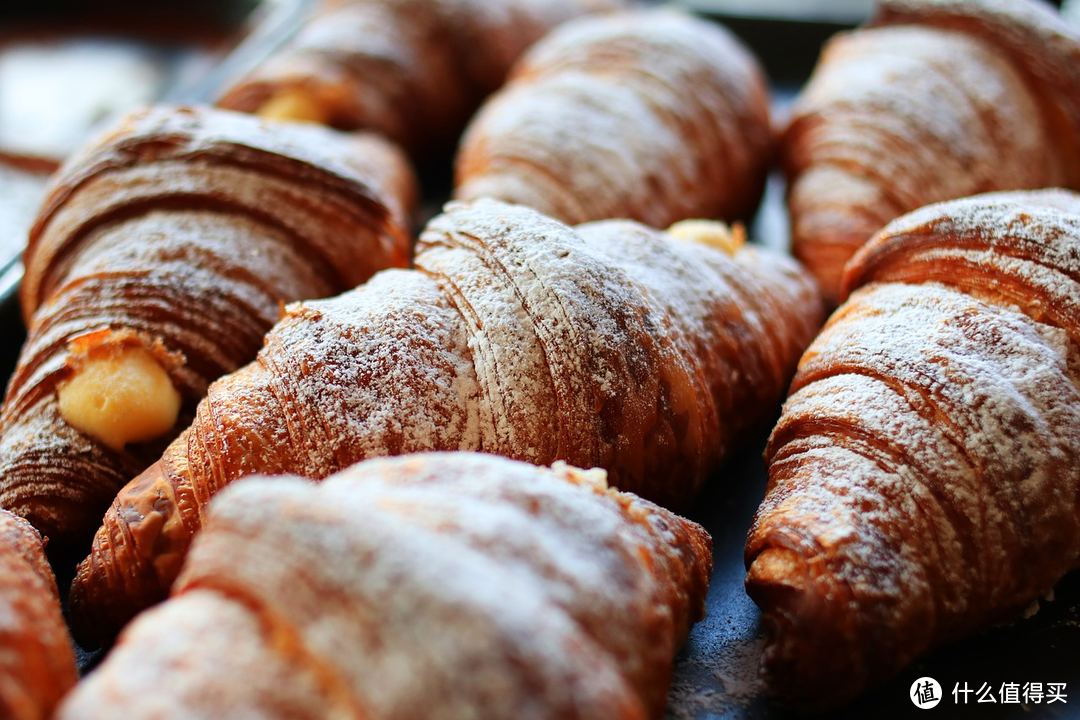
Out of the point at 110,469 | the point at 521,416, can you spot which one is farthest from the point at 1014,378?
the point at 110,469

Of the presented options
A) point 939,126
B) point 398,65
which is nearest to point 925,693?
point 939,126

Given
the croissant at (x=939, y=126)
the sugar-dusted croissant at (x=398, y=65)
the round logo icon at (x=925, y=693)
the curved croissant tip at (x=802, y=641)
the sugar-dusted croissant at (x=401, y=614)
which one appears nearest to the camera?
the sugar-dusted croissant at (x=401, y=614)

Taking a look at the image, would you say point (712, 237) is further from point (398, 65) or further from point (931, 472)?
point (398, 65)

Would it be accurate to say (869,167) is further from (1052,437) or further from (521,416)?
(521,416)

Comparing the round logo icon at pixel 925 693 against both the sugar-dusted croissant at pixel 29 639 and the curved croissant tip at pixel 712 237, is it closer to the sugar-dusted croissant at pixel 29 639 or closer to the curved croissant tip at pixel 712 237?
the curved croissant tip at pixel 712 237

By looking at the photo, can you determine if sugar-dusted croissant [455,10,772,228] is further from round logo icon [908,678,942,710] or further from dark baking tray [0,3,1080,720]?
round logo icon [908,678,942,710]

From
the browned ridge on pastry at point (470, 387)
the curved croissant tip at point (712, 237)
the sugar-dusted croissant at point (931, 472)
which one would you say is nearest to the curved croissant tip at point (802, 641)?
the sugar-dusted croissant at point (931, 472)
